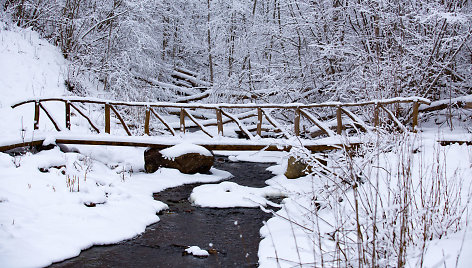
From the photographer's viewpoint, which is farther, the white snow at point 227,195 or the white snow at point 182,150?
the white snow at point 182,150

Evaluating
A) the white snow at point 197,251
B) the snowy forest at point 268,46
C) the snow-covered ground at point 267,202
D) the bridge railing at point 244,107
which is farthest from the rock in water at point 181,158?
the snowy forest at point 268,46

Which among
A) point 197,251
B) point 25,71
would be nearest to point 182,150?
point 197,251

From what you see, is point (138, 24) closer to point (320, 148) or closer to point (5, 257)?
point (320, 148)

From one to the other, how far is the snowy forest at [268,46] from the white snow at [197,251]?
610 centimetres

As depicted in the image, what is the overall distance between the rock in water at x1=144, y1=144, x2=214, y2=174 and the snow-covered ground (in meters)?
0.16

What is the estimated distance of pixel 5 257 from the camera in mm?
4098

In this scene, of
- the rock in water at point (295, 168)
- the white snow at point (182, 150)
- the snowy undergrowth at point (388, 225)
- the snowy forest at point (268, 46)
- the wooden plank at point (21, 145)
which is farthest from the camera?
the snowy forest at point (268, 46)

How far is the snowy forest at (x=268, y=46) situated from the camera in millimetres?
10898

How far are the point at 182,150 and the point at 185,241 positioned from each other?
378 centimetres

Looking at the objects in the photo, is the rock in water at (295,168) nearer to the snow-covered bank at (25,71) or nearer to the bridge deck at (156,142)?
the bridge deck at (156,142)

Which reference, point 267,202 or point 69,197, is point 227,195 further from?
point 267,202

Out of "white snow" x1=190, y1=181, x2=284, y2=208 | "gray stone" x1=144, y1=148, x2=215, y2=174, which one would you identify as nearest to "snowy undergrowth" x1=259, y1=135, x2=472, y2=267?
"white snow" x1=190, y1=181, x2=284, y2=208

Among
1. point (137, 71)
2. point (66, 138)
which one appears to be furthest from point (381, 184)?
point (137, 71)

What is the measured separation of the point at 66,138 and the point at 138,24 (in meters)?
9.75
